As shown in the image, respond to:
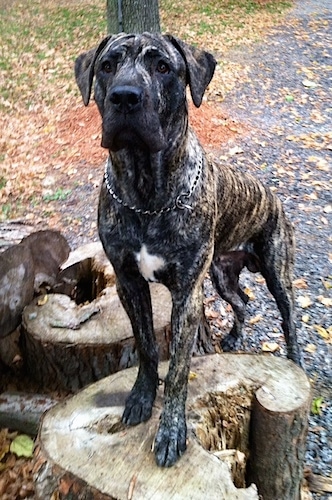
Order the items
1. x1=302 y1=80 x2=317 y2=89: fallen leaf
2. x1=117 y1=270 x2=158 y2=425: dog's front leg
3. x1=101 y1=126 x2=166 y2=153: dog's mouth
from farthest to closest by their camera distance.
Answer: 1. x1=302 y1=80 x2=317 y2=89: fallen leaf
2. x1=117 y1=270 x2=158 y2=425: dog's front leg
3. x1=101 y1=126 x2=166 y2=153: dog's mouth

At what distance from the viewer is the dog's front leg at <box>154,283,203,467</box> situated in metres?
2.63

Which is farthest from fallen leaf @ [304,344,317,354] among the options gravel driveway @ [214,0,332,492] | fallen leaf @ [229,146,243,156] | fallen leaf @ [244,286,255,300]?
fallen leaf @ [229,146,243,156]

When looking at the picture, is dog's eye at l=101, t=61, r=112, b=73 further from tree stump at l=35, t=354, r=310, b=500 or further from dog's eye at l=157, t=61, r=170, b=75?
tree stump at l=35, t=354, r=310, b=500

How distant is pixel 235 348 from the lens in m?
4.50

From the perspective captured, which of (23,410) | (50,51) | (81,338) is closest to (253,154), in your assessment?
(81,338)

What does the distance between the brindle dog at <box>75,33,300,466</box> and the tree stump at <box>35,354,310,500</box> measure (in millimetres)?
112

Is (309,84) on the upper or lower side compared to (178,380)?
lower

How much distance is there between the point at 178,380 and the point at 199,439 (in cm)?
30

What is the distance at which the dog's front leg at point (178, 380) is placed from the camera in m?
2.63

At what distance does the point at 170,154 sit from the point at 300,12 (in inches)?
483

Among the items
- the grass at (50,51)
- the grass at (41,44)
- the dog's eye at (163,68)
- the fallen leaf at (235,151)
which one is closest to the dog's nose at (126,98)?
the dog's eye at (163,68)

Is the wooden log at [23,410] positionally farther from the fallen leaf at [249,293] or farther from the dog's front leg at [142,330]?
the fallen leaf at [249,293]

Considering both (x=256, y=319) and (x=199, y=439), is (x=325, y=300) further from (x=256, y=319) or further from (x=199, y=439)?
(x=199, y=439)

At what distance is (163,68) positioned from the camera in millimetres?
2588
